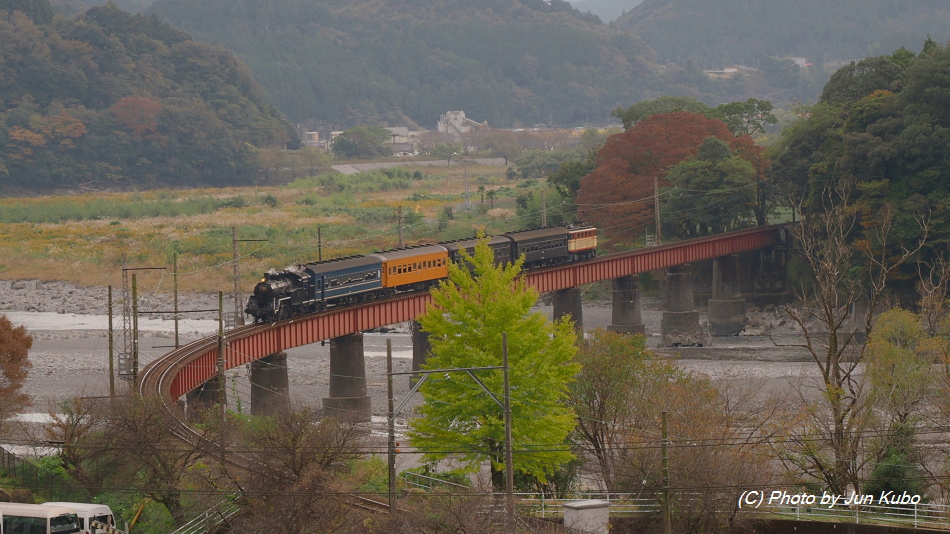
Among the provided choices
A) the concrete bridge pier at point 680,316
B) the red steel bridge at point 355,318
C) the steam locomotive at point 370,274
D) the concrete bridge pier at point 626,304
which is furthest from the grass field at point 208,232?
the steam locomotive at point 370,274

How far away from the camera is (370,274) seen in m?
76.6

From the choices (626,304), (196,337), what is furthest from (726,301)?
(196,337)

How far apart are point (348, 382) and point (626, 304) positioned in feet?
123

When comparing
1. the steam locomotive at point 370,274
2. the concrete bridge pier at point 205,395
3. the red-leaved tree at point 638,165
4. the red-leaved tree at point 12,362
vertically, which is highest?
the red-leaved tree at point 638,165

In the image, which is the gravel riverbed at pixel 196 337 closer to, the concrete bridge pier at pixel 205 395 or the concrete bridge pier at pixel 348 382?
the concrete bridge pier at pixel 348 382

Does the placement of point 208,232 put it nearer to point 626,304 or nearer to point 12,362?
point 626,304

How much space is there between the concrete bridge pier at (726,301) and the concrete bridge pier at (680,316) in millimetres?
3843

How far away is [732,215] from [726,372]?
35.2 meters

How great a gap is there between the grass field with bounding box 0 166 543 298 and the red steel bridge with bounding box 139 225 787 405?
29.9 m

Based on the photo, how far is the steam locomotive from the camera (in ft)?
224

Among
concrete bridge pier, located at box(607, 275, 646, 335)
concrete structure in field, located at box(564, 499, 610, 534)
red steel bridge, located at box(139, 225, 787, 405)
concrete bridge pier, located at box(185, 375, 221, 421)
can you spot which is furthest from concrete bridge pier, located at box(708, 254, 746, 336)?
concrete structure in field, located at box(564, 499, 610, 534)

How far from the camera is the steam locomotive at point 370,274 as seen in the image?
6831 centimetres

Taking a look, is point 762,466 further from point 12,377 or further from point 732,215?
point 732,215

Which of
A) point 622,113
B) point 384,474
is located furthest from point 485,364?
point 622,113
